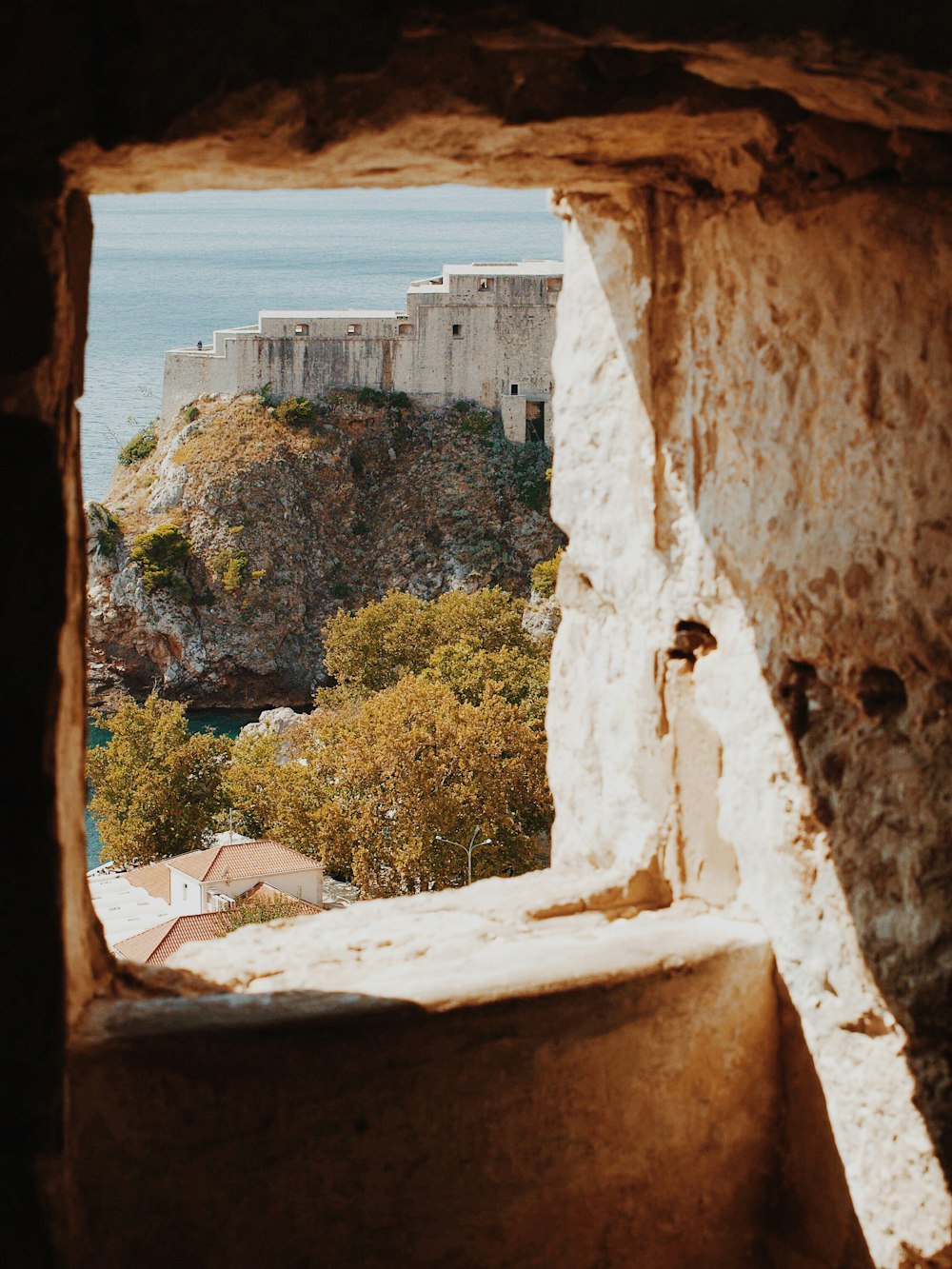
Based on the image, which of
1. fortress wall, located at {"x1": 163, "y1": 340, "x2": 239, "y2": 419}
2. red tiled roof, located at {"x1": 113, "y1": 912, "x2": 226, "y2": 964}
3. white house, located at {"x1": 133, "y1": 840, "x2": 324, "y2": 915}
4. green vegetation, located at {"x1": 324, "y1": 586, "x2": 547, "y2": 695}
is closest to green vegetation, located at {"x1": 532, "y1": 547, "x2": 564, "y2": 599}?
green vegetation, located at {"x1": 324, "y1": 586, "x2": 547, "y2": 695}

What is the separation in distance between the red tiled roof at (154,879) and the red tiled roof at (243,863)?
0.68 metres

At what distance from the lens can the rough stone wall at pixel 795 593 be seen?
7.66 feet

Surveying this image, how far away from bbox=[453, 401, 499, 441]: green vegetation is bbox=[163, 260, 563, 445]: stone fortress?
226 mm

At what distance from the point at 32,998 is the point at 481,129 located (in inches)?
55.5

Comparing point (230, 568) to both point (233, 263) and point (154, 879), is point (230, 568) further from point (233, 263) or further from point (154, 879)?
point (233, 263)

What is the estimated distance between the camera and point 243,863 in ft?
57.7

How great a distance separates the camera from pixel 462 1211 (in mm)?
2604

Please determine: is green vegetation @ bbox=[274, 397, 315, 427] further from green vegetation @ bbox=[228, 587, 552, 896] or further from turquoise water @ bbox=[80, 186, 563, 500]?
green vegetation @ bbox=[228, 587, 552, 896]

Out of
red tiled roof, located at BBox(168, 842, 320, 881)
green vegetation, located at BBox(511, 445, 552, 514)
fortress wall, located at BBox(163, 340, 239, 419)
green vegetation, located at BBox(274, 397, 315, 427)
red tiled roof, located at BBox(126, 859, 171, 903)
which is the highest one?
fortress wall, located at BBox(163, 340, 239, 419)

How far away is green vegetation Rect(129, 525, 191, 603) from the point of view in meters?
38.6

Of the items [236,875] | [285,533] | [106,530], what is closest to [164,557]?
[106,530]

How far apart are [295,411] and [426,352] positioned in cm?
408

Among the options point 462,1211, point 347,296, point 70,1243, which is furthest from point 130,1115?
point 347,296

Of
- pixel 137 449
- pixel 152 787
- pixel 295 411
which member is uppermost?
pixel 295 411
